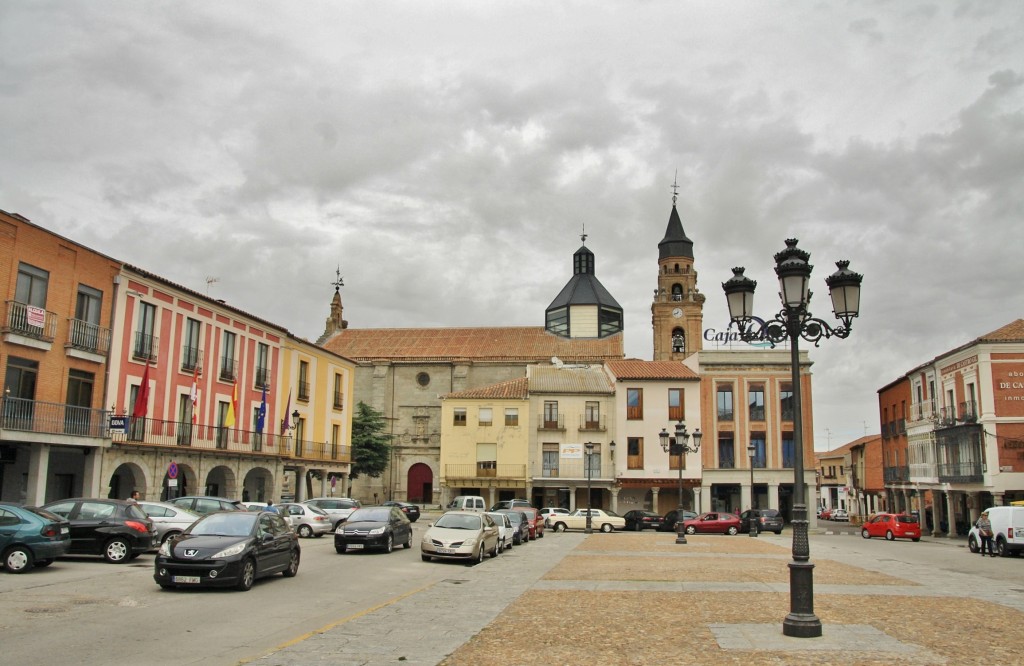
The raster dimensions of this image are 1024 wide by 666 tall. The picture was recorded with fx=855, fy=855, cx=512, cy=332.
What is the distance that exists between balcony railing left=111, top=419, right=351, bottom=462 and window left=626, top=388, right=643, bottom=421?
60.9ft

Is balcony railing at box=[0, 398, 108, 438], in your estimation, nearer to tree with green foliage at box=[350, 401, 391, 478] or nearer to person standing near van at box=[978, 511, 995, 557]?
person standing near van at box=[978, 511, 995, 557]

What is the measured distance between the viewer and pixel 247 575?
49.3 ft

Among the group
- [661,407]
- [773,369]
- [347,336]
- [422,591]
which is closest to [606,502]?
[661,407]

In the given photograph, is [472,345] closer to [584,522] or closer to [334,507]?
[584,522]

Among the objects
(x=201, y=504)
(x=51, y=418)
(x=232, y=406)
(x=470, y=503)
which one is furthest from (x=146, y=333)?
(x=470, y=503)

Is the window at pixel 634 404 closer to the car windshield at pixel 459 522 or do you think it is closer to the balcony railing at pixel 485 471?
the balcony railing at pixel 485 471

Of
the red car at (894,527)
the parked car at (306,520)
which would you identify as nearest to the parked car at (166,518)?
the parked car at (306,520)

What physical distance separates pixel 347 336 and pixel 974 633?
238ft

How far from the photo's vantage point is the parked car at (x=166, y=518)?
21.6 m

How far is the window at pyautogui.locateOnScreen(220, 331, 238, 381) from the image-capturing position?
3784 centimetres

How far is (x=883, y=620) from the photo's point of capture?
1198 centimetres

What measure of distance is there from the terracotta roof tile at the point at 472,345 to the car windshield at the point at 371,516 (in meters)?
46.7

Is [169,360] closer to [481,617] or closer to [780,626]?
[481,617]

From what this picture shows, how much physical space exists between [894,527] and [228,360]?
3195cm
